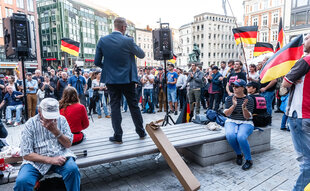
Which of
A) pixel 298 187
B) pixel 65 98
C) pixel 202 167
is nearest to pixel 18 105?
pixel 65 98

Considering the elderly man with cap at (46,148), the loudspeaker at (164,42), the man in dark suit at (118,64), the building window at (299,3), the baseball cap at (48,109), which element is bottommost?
the elderly man with cap at (46,148)

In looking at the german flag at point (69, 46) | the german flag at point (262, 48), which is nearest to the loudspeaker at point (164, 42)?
the german flag at point (69, 46)

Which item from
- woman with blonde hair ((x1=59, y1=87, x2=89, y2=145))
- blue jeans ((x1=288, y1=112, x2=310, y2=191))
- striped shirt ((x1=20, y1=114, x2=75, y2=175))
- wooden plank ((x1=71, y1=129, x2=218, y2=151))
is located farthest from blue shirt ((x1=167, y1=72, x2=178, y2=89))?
striped shirt ((x1=20, y1=114, x2=75, y2=175))

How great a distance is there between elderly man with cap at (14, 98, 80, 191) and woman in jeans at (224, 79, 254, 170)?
9.27 feet

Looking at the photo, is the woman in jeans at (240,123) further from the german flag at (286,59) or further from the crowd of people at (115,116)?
the german flag at (286,59)

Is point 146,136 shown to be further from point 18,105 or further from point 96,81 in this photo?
point 18,105

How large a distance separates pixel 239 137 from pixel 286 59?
5.24ft

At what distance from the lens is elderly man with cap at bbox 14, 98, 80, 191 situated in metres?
2.41

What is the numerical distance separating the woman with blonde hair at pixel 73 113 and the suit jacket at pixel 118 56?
0.64 m

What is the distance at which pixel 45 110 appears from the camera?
239 centimetres

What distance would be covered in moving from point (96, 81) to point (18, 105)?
124 inches

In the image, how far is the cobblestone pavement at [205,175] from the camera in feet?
10.4

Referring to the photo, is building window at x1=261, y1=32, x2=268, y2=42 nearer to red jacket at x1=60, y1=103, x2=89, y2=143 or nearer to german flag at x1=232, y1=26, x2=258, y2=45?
german flag at x1=232, y1=26, x2=258, y2=45

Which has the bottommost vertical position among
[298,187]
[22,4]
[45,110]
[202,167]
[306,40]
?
[202,167]
